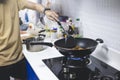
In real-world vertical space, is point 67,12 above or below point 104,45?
above

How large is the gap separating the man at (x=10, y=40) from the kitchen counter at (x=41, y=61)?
Answer: 4.0 inches

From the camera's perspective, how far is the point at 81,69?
1.23m

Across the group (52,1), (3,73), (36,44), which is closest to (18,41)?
(36,44)

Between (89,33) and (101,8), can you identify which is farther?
(89,33)

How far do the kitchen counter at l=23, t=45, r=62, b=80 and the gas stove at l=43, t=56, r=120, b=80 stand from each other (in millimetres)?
39

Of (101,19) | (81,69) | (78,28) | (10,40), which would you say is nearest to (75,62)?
(81,69)

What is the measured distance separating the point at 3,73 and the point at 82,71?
2.45 feet

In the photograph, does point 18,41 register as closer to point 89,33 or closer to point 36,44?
point 36,44

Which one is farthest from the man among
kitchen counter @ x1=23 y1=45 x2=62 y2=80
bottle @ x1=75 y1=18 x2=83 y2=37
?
bottle @ x1=75 y1=18 x2=83 y2=37

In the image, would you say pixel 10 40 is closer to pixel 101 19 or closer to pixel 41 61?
pixel 41 61

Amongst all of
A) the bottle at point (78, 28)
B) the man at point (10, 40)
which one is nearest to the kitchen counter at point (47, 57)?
the man at point (10, 40)

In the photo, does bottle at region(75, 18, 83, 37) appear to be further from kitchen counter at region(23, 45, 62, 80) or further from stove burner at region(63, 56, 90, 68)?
stove burner at region(63, 56, 90, 68)

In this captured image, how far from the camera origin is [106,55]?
1430mm

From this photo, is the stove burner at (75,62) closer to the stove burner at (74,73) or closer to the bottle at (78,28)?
the stove burner at (74,73)
